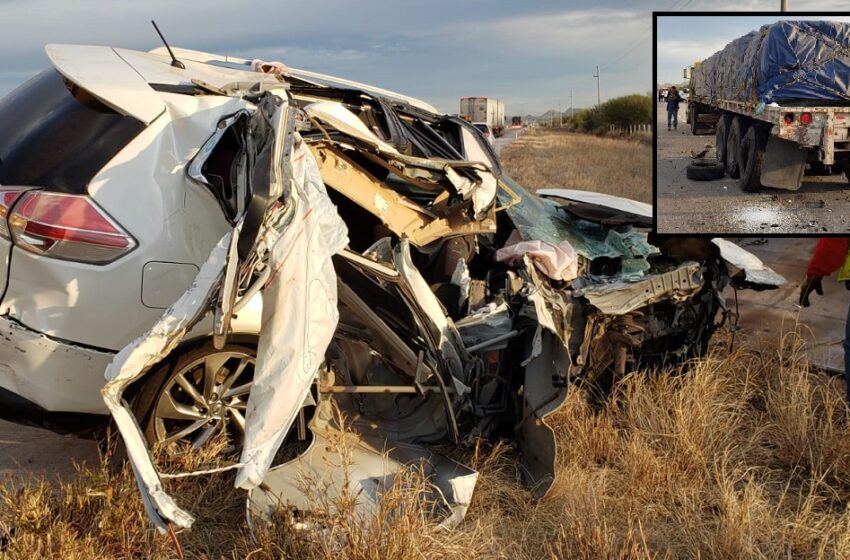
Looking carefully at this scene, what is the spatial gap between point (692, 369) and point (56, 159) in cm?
364

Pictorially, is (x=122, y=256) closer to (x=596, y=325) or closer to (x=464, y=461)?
(x=464, y=461)

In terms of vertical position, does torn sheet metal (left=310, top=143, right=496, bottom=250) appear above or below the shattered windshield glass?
above

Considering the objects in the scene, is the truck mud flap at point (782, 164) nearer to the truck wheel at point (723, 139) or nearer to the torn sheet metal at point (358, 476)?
the truck wheel at point (723, 139)

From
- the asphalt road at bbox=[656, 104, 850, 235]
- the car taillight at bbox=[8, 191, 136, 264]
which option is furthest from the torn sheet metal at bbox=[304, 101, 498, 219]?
→ the asphalt road at bbox=[656, 104, 850, 235]

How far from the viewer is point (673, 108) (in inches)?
530

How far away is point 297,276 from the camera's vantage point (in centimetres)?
249

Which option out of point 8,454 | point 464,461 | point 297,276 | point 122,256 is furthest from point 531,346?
point 8,454

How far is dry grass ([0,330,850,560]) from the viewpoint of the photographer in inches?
104

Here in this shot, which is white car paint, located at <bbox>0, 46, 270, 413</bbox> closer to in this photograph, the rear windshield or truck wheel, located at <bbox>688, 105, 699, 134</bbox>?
the rear windshield

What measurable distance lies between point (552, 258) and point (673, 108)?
10818 mm

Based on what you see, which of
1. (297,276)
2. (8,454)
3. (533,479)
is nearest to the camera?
(297,276)

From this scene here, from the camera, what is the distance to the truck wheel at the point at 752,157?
8.30 m

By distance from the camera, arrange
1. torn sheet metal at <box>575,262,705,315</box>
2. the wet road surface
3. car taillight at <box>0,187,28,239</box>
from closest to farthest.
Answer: car taillight at <box>0,187,28,239</box>, torn sheet metal at <box>575,262,705,315</box>, the wet road surface

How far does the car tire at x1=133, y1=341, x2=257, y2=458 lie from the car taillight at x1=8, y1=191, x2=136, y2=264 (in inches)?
22.5
